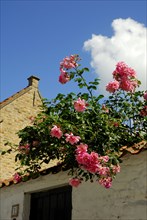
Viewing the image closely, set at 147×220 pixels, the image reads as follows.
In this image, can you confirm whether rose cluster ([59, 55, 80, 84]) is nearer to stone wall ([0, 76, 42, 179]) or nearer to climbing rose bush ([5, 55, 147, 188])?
climbing rose bush ([5, 55, 147, 188])

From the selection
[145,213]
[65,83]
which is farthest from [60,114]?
[145,213]

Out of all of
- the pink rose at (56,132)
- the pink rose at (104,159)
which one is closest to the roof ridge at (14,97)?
the pink rose at (56,132)

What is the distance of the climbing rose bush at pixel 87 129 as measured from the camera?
510 cm

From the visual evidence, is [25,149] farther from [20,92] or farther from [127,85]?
[20,92]

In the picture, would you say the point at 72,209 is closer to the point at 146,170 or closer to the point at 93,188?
the point at 93,188

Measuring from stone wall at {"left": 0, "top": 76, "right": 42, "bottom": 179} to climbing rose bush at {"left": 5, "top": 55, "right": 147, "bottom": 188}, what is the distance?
768 cm

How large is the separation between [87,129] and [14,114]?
30.8 ft

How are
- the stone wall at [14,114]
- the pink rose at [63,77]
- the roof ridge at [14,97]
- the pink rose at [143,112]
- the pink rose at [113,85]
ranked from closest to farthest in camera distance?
the pink rose at [113,85]
the pink rose at [63,77]
the pink rose at [143,112]
the stone wall at [14,114]
the roof ridge at [14,97]

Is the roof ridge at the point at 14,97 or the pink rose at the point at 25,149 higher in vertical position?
the roof ridge at the point at 14,97

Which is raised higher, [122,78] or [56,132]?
[122,78]

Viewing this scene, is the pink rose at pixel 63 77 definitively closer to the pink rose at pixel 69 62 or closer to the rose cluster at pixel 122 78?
the pink rose at pixel 69 62

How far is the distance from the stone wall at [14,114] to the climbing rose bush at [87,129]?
25.2 ft

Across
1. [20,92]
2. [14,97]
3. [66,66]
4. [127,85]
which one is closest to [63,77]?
[66,66]

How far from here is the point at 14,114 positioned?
A: 47.7 feet
